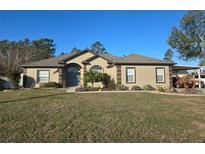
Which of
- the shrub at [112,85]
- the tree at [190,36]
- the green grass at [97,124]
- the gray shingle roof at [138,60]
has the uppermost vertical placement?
the tree at [190,36]

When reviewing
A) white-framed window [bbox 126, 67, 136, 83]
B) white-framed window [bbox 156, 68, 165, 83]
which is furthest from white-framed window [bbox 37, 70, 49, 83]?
white-framed window [bbox 156, 68, 165, 83]

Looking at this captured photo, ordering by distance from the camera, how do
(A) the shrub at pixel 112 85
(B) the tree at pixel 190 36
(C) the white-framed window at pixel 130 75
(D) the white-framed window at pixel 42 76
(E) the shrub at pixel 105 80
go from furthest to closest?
(B) the tree at pixel 190 36 < (D) the white-framed window at pixel 42 76 < (C) the white-framed window at pixel 130 75 < (E) the shrub at pixel 105 80 < (A) the shrub at pixel 112 85

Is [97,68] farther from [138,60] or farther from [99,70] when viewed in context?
[138,60]

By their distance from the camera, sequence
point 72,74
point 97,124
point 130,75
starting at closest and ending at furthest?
point 97,124, point 130,75, point 72,74

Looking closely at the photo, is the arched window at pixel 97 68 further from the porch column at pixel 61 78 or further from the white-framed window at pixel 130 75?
the porch column at pixel 61 78

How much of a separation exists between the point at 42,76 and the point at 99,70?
20.9ft

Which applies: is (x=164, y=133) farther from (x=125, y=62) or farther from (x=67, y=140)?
(x=125, y=62)

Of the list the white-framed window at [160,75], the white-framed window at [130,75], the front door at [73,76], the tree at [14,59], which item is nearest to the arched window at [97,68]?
the front door at [73,76]

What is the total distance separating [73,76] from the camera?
880 inches

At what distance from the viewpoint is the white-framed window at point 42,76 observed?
21.3 metres

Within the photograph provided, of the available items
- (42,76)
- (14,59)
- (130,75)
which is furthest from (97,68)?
(14,59)

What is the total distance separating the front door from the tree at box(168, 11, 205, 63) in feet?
51.2

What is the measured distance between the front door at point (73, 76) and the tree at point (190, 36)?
51.2 feet
